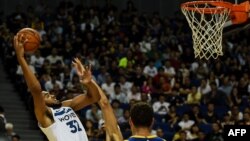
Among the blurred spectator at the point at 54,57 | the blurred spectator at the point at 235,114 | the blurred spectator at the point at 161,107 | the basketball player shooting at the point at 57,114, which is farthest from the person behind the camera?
the blurred spectator at the point at 54,57

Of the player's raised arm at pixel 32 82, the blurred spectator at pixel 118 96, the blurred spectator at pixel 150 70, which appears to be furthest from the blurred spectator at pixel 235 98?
the player's raised arm at pixel 32 82

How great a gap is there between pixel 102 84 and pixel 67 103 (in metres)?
8.14

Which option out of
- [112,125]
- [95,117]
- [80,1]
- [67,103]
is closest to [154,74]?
[95,117]

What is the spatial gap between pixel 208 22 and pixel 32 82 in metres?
3.91

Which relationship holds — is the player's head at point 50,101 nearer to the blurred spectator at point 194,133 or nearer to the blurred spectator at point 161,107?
the blurred spectator at point 194,133

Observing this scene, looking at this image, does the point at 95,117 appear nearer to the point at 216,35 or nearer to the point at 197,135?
the point at 197,135

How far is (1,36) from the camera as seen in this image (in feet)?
49.6

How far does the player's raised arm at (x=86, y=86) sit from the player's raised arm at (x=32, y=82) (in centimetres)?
37

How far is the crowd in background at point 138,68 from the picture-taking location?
1262cm

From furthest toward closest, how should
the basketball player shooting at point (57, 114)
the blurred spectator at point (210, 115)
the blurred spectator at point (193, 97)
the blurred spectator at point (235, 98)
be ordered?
the blurred spectator at point (235, 98) → the blurred spectator at point (193, 97) → the blurred spectator at point (210, 115) → the basketball player shooting at point (57, 114)

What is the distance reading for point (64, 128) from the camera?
17.5 feet

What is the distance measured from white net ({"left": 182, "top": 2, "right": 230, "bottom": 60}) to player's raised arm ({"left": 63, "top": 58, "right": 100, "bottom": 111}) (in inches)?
109

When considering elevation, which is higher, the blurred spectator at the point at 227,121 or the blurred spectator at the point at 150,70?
the blurred spectator at the point at 150,70

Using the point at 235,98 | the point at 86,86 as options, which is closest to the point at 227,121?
the point at 235,98
